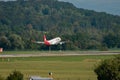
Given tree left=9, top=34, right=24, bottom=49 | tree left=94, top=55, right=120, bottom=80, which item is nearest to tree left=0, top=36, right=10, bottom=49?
tree left=9, top=34, right=24, bottom=49

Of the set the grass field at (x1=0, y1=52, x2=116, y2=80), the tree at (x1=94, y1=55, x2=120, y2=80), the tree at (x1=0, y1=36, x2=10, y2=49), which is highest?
the tree at (x1=94, y1=55, x2=120, y2=80)

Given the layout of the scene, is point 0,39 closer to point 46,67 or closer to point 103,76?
point 46,67

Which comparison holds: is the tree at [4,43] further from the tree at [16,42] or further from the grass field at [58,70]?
the grass field at [58,70]

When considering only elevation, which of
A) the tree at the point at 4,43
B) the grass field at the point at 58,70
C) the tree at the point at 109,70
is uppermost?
the tree at the point at 109,70

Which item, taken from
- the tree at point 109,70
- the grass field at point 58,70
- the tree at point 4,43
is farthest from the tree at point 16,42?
the tree at point 109,70

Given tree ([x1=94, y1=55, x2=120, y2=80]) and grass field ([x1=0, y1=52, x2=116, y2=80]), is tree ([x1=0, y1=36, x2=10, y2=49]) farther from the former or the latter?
tree ([x1=94, y1=55, x2=120, y2=80])

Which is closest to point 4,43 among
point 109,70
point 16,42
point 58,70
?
point 16,42

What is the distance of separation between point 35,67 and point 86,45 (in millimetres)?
96867

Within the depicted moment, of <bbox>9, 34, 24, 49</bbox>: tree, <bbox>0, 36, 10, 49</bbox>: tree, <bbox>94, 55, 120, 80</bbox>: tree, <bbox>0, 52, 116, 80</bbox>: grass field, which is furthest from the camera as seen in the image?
<bbox>0, 36, 10, 49</bbox>: tree

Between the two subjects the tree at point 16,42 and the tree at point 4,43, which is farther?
the tree at point 4,43

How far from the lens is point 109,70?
55.8 meters

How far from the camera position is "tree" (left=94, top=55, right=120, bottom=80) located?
55281mm

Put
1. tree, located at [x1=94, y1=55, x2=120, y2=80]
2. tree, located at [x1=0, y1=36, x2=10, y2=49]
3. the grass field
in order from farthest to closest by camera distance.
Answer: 1. tree, located at [x1=0, y1=36, x2=10, y2=49]
2. the grass field
3. tree, located at [x1=94, y1=55, x2=120, y2=80]

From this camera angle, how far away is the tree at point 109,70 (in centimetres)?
5528
